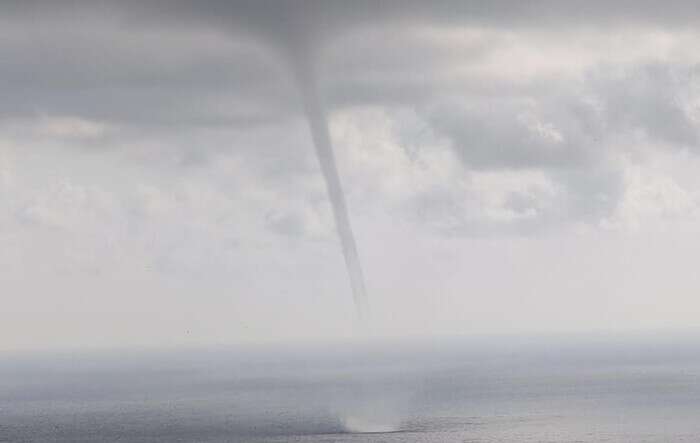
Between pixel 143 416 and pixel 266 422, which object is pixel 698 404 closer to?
pixel 266 422

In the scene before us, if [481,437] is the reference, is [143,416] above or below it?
above

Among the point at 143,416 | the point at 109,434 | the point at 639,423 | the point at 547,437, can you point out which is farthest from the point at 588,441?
the point at 143,416

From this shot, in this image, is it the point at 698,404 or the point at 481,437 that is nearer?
the point at 481,437

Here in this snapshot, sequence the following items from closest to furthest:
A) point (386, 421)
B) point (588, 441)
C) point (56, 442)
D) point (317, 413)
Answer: point (588, 441)
point (56, 442)
point (386, 421)
point (317, 413)

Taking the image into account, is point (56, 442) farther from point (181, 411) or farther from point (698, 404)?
point (698, 404)

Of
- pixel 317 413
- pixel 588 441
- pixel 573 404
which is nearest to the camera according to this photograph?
pixel 588 441

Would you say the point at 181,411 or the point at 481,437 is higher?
the point at 181,411

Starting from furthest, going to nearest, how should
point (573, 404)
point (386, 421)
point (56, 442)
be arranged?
point (573, 404)
point (386, 421)
point (56, 442)

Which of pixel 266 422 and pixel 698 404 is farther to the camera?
pixel 698 404

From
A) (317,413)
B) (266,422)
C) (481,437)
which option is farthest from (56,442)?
(481,437)

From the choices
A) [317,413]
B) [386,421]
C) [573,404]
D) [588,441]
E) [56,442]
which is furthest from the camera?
[573,404]
